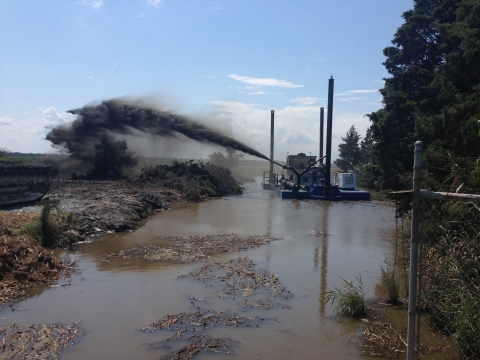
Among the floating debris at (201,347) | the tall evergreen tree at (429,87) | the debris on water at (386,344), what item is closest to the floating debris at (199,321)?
the floating debris at (201,347)

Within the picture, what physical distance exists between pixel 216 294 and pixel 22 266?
13.7ft

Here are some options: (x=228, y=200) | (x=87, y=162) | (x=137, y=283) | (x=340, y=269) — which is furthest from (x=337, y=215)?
(x=87, y=162)

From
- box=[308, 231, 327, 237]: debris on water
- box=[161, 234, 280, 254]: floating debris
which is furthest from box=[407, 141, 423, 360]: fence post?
box=[308, 231, 327, 237]: debris on water

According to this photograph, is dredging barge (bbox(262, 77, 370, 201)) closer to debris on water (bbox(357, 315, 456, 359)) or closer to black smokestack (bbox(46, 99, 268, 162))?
black smokestack (bbox(46, 99, 268, 162))

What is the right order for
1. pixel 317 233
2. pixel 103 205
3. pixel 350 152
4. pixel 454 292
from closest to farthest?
pixel 454 292, pixel 317 233, pixel 103 205, pixel 350 152

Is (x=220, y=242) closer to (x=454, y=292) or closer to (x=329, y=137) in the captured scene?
(x=454, y=292)

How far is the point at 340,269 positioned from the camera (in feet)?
37.9

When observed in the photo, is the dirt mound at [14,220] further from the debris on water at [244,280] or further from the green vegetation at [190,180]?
the green vegetation at [190,180]

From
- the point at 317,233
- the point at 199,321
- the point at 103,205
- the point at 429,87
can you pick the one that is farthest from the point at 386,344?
the point at 103,205

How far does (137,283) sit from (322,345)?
14.7 ft

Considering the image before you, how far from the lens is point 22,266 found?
382 inches

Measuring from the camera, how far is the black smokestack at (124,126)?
3158 cm

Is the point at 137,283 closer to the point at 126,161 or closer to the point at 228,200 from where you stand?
the point at 228,200

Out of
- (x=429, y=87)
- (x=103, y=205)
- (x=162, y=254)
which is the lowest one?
(x=162, y=254)
